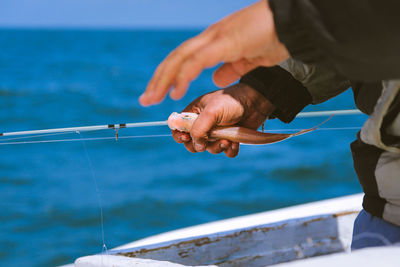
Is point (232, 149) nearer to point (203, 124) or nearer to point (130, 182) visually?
point (203, 124)

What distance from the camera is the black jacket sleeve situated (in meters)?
0.58

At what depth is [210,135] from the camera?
1.27m

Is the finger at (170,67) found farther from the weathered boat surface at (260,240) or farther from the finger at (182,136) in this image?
the weathered boat surface at (260,240)

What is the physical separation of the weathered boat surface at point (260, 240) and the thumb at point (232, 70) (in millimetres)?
877

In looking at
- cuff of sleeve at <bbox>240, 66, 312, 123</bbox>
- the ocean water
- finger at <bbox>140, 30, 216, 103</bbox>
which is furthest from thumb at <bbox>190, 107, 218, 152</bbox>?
the ocean water

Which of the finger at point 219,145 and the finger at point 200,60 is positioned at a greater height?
the finger at point 219,145

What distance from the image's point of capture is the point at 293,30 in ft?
2.09

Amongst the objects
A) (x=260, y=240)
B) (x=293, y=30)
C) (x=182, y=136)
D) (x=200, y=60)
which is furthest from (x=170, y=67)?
(x=260, y=240)

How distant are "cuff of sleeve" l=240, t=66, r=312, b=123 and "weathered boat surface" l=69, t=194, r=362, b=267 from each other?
621 millimetres

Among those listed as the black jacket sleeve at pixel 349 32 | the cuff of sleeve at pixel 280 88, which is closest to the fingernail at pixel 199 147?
the cuff of sleeve at pixel 280 88

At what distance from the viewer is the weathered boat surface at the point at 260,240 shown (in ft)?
5.37

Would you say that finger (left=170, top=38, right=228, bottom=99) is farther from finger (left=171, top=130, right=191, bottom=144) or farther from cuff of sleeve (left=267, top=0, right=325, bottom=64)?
finger (left=171, top=130, right=191, bottom=144)

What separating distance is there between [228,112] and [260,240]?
0.73m

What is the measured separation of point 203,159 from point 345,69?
7.00 m
